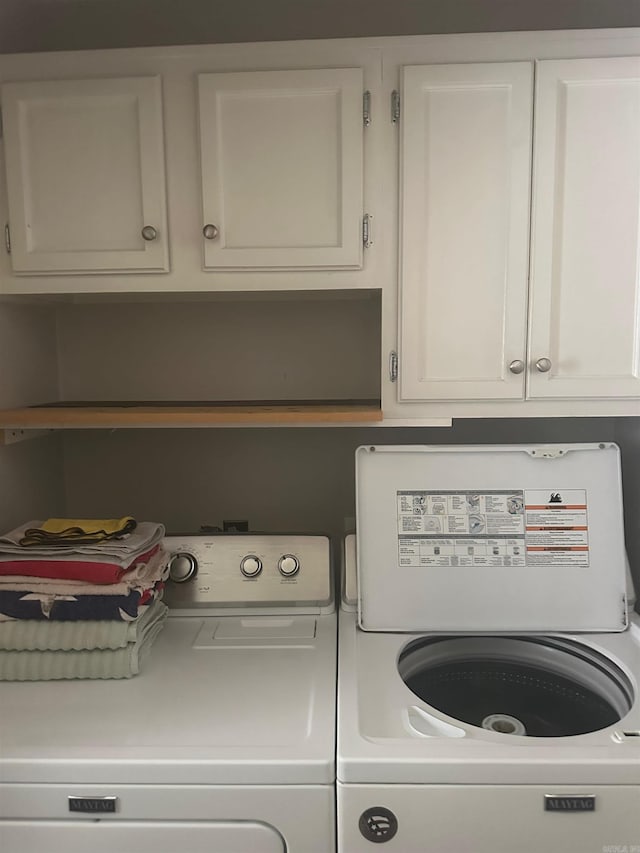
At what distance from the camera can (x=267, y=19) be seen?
1.76 meters

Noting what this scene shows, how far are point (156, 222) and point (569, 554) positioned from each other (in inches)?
49.9

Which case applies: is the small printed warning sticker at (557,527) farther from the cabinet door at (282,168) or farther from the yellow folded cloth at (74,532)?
the yellow folded cloth at (74,532)

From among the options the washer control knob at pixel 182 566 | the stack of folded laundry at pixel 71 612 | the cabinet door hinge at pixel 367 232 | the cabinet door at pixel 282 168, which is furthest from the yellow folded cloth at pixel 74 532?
the cabinet door hinge at pixel 367 232

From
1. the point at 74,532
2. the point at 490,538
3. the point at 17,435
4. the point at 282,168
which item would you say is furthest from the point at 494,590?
the point at 17,435

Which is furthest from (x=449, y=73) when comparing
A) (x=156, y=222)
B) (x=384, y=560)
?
(x=384, y=560)

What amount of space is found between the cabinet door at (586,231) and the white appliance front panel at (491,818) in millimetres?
815

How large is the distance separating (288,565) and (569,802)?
31.1 inches

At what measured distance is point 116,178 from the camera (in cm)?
147

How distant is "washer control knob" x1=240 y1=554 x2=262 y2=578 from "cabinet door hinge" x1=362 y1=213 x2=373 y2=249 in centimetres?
82

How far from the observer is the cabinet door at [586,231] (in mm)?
1396

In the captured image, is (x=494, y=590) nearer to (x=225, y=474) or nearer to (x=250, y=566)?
(x=250, y=566)

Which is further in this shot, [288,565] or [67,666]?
[288,565]

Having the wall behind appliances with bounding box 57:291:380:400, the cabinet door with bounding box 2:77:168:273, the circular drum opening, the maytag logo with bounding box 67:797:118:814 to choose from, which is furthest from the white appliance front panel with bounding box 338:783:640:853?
the cabinet door with bounding box 2:77:168:273

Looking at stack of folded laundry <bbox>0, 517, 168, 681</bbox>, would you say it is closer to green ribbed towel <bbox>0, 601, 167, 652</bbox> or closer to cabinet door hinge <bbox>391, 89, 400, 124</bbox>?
green ribbed towel <bbox>0, 601, 167, 652</bbox>
